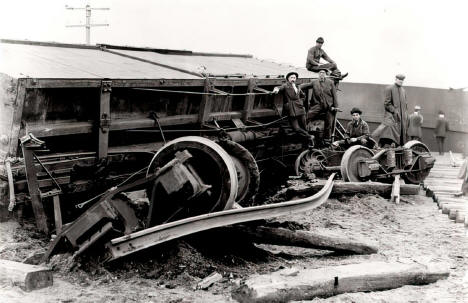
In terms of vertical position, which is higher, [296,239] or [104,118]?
[104,118]

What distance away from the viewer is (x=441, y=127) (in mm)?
14914

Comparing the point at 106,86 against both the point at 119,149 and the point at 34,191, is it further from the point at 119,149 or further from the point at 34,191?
the point at 34,191

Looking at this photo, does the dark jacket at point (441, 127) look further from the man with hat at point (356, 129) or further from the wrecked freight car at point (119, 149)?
the wrecked freight car at point (119, 149)

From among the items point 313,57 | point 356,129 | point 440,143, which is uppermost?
point 313,57

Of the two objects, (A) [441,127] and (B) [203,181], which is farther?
(A) [441,127]

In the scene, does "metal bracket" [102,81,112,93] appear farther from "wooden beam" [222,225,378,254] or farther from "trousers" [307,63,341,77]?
"trousers" [307,63,341,77]

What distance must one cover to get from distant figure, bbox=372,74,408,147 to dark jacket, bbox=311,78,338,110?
3.07 ft

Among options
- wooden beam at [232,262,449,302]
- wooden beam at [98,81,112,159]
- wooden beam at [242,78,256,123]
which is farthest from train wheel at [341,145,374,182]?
wooden beam at [98,81,112,159]

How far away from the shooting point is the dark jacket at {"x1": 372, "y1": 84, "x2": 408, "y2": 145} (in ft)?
29.0

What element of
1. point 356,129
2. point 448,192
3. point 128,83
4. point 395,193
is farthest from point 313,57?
point 128,83

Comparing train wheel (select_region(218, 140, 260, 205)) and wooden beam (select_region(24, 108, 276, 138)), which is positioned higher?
wooden beam (select_region(24, 108, 276, 138))

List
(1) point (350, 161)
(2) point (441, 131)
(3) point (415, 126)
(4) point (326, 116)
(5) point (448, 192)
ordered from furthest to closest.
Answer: (2) point (441, 131) → (3) point (415, 126) → (4) point (326, 116) → (5) point (448, 192) → (1) point (350, 161)

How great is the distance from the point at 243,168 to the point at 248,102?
2.23m

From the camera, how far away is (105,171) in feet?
17.1
